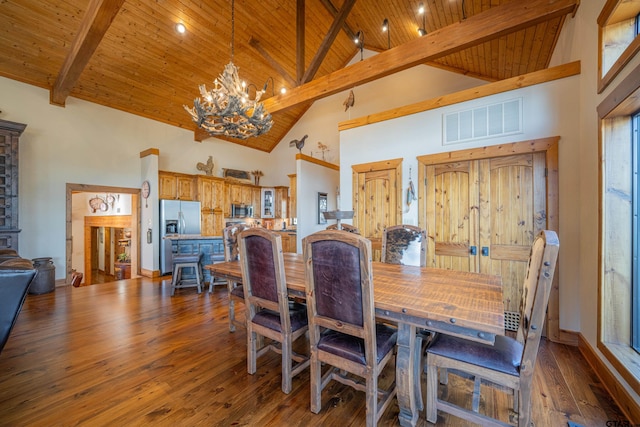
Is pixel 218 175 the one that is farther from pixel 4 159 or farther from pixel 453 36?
pixel 453 36

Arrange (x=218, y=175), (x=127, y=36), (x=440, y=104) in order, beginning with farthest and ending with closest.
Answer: (x=218, y=175) → (x=127, y=36) → (x=440, y=104)

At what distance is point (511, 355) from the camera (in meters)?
1.43

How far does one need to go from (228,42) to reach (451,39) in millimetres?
4430

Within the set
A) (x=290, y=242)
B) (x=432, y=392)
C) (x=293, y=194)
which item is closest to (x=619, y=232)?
(x=432, y=392)

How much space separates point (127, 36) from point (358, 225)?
533cm

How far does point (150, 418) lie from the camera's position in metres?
1.66

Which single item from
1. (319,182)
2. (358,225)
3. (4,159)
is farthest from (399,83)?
(4,159)

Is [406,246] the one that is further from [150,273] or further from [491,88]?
[150,273]

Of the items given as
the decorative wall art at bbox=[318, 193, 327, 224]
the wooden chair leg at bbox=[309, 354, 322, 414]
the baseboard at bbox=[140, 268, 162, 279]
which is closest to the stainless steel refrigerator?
the baseboard at bbox=[140, 268, 162, 279]

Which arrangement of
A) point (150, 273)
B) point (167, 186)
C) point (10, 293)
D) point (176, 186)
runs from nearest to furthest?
point (10, 293), point (150, 273), point (167, 186), point (176, 186)

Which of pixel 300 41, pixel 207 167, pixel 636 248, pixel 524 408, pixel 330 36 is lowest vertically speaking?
pixel 524 408

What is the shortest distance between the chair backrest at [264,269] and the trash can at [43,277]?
4844 millimetres

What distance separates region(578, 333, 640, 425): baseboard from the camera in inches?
61.9

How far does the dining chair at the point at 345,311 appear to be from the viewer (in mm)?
1407
